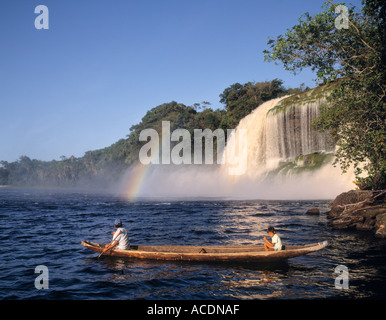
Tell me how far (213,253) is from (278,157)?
106 feet

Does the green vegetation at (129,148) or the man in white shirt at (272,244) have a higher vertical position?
the green vegetation at (129,148)

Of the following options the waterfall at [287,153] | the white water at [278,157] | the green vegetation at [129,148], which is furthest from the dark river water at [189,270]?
the green vegetation at [129,148]

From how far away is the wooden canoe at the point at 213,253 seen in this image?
1095cm

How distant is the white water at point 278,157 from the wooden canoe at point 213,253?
851 inches

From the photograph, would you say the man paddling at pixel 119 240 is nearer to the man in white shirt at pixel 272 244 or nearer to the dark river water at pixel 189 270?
the dark river water at pixel 189 270

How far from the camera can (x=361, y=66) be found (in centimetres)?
1636

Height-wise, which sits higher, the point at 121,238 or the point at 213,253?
the point at 121,238

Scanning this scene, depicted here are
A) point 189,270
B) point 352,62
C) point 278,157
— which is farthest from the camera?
point 278,157

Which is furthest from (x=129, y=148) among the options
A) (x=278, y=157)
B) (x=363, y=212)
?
(x=363, y=212)

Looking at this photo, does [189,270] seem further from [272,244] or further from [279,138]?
[279,138]

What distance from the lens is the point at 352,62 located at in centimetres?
1716

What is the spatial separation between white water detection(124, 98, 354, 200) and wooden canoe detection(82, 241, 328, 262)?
21.6 meters

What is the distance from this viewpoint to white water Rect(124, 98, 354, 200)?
1410 inches

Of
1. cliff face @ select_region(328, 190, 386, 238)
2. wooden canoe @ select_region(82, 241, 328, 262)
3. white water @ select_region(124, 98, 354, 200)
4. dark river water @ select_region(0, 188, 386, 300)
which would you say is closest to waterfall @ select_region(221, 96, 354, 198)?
white water @ select_region(124, 98, 354, 200)
